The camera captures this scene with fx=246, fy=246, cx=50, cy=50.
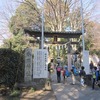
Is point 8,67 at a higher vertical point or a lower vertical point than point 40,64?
lower

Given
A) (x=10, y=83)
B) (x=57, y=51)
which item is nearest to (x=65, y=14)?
(x=57, y=51)

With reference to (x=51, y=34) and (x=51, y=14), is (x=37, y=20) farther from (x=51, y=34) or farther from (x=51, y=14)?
(x=51, y=34)

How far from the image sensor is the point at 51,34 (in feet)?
74.2

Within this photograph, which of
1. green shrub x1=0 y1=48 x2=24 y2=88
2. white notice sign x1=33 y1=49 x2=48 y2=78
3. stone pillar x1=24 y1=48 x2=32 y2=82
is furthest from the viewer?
stone pillar x1=24 y1=48 x2=32 y2=82

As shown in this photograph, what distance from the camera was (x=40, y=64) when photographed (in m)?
16.8

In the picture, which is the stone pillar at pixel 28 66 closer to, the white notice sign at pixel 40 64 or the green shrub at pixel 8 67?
the white notice sign at pixel 40 64

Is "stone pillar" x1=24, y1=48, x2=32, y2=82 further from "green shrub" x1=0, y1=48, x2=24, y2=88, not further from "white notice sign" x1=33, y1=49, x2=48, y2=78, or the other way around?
"green shrub" x1=0, y1=48, x2=24, y2=88

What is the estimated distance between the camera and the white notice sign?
16.6 metres

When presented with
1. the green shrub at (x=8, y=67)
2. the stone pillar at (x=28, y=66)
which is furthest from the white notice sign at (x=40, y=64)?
the green shrub at (x=8, y=67)

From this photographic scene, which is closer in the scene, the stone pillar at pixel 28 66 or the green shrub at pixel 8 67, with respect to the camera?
the green shrub at pixel 8 67

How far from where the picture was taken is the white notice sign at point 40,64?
16.6 m

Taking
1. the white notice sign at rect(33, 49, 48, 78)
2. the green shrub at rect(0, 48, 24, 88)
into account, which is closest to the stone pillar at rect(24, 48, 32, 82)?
the white notice sign at rect(33, 49, 48, 78)

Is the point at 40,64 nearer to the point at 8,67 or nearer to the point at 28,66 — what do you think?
the point at 28,66

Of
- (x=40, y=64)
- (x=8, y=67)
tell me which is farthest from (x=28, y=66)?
(x=8, y=67)
